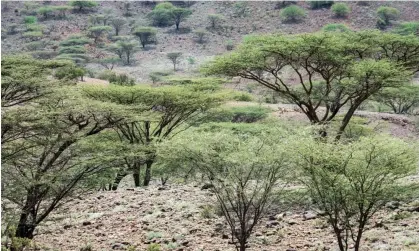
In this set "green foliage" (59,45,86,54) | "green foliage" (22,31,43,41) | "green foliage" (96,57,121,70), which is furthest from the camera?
"green foliage" (22,31,43,41)

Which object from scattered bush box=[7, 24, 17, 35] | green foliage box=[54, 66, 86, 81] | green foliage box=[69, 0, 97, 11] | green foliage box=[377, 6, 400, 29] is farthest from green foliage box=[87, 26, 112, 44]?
green foliage box=[54, 66, 86, 81]

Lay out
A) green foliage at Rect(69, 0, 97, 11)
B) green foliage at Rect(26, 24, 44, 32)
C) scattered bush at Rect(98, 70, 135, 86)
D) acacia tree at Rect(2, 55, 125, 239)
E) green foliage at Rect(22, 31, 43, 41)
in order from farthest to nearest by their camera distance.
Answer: green foliage at Rect(69, 0, 97, 11) < green foliage at Rect(26, 24, 44, 32) < green foliage at Rect(22, 31, 43, 41) < scattered bush at Rect(98, 70, 135, 86) < acacia tree at Rect(2, 55, 125, 239)

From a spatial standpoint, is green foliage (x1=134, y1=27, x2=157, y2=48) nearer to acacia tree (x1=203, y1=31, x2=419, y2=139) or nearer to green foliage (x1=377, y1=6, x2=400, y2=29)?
green foliage (x1=377, y1=6, x2=400, y2=29)

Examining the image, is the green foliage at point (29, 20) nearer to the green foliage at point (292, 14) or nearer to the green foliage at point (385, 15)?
the green foliage at point (292, 14)

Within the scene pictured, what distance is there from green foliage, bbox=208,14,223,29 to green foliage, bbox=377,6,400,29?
19.1 m

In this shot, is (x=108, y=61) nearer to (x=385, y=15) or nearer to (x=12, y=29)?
(x=12, y=29)

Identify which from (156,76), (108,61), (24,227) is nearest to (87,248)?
(24,227)

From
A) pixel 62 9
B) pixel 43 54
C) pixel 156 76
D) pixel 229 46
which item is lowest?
pixel 156 76

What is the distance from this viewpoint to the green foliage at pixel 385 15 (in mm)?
58469

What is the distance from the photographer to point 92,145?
1070 cm

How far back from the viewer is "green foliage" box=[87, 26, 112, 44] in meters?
59.5

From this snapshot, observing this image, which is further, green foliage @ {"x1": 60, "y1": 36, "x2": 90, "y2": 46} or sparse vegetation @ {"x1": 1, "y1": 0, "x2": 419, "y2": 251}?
green foliage @ {"x1": 60, "y1": 36, "x2": 90, "y2": 46}

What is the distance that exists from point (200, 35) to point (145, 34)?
6.52 m

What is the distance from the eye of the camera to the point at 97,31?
6038cm
